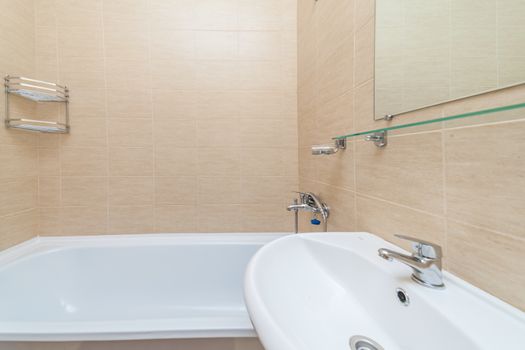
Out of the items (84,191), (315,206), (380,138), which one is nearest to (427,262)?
(380,138)

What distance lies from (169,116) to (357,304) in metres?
1.44

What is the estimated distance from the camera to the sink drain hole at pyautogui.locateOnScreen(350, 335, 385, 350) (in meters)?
0.41

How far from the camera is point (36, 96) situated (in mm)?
1307

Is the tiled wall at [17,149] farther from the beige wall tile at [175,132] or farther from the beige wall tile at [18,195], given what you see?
the beige wall tile at [175,132]

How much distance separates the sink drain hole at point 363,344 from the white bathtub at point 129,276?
38.2 inches

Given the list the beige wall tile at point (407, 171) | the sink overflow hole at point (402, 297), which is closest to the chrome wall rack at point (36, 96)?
the beige wall tile at point (407, 171)

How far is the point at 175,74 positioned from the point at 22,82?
83cm

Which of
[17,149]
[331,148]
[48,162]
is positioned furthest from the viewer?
[48,162]

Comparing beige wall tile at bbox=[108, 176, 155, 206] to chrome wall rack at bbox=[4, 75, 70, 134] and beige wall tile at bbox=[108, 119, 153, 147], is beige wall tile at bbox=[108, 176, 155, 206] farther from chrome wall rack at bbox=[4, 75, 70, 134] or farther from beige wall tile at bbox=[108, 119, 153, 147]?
chrome wall rack at bbox=[4, 75, 70, 134]

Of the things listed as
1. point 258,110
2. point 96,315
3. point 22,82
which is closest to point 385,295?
point 258,110

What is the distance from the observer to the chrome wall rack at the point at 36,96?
3.99 ft

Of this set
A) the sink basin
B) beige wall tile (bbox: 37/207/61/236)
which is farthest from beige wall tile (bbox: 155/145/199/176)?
the sink basin

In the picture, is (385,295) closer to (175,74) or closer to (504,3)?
(504,3)

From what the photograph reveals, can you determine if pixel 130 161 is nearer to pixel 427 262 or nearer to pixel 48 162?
pixel 48 162
